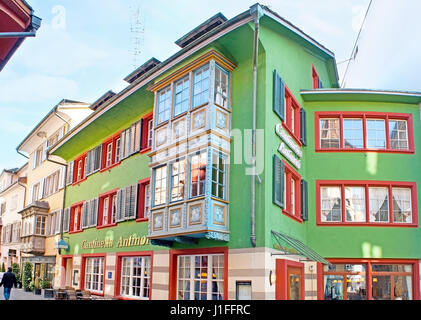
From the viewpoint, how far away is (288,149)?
49.8 feet

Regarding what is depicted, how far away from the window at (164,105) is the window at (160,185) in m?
1.75

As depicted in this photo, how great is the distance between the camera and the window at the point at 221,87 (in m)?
13.9

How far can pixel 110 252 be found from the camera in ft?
63.0

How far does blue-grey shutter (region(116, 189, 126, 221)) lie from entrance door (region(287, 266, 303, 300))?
7.47m

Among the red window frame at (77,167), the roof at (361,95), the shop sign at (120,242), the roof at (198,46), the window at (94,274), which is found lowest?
the window at (94,274)

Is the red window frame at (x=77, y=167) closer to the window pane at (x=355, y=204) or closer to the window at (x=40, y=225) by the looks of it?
the window at (x=40, y=225)

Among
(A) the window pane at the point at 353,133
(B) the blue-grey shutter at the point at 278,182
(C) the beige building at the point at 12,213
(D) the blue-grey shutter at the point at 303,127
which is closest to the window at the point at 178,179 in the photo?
(B) the blue-grey shutter at the point at 278,182

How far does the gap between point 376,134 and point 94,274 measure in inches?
522

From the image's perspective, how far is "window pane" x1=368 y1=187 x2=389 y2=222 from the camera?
1662 cm

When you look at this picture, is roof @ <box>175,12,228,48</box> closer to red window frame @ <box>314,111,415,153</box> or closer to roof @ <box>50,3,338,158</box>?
roof @ <box>50,3,338,158</box>

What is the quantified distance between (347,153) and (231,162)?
562 cm

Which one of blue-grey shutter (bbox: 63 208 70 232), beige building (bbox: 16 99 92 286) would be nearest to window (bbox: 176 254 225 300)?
blue-grey shutter (bbox: 63 208 70 232)

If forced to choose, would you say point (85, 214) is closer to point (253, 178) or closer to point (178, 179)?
point (178, 179)

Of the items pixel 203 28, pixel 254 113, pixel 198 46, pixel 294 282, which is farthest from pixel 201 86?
pixel 294 282
